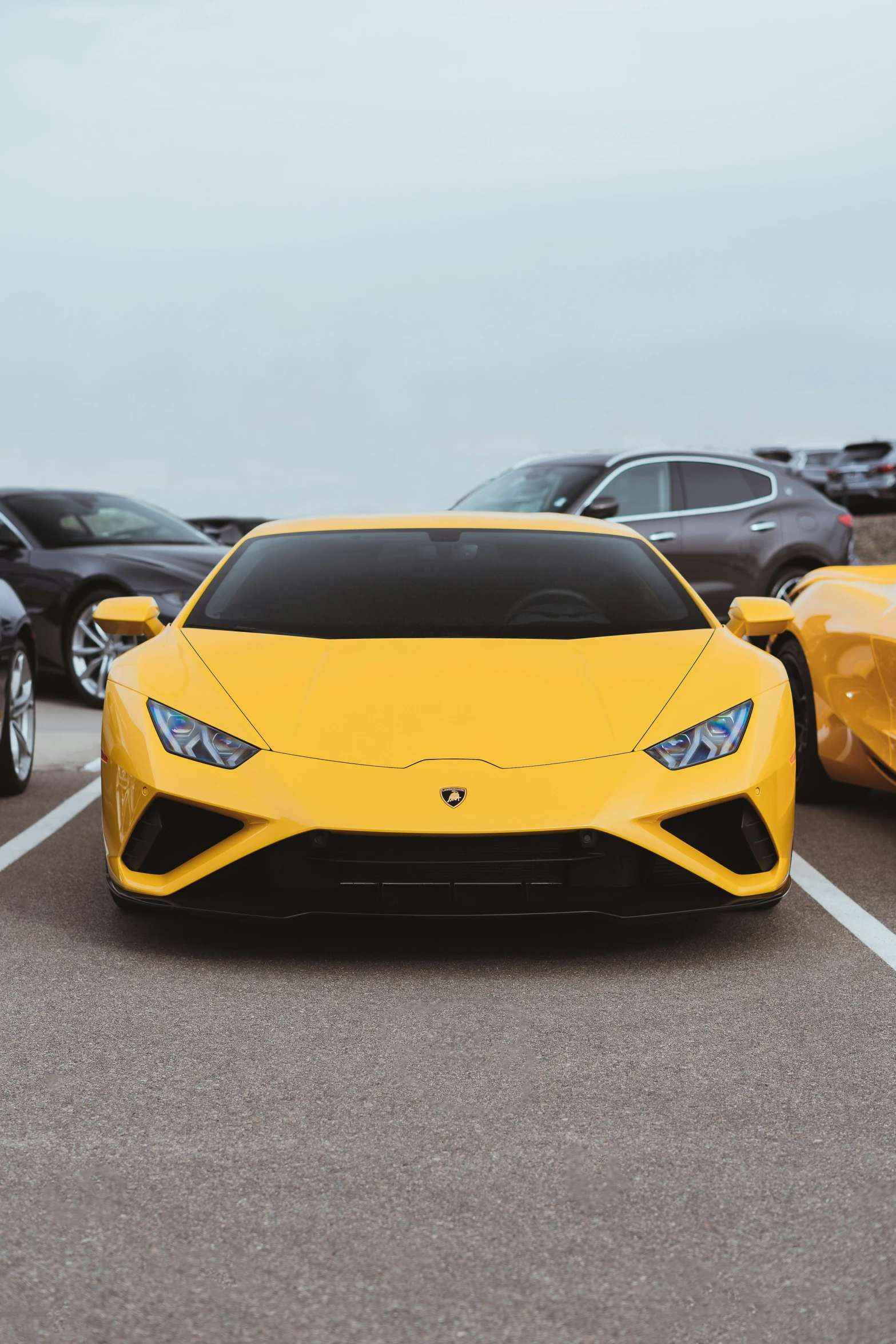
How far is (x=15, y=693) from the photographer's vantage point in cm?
730

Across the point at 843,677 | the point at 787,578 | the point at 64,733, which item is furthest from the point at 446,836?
the point at 787,578

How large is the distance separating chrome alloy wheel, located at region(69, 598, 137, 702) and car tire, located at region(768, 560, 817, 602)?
5522mm

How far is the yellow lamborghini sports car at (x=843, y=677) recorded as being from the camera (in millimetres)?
6102

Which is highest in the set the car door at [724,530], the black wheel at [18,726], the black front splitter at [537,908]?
the black front splitter at [537,908]

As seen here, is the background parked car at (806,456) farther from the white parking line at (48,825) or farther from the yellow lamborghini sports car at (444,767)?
the yellow lamborghini sports car at (444,767)

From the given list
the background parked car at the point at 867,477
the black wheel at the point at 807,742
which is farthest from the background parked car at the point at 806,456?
the black wheel at the point at 807,742

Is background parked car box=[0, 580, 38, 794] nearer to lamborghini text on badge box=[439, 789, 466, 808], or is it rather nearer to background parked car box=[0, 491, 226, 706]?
background parked car box=[0, 491, 226, 706]

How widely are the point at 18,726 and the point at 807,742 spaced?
3.54m

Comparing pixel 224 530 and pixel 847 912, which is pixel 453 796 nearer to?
pixel 847 912

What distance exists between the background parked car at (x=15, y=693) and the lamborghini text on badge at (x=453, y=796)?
3.37 meters

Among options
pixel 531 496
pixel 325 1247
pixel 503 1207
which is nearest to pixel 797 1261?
pixel 503 1207

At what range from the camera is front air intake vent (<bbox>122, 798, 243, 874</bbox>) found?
4.35m

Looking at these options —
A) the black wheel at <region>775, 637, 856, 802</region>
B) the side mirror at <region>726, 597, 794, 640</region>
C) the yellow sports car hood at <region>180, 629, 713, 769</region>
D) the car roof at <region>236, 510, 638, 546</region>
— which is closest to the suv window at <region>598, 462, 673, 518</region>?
the black wheel at <region>775, 637, 856, 802</region>

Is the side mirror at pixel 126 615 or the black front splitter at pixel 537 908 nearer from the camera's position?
the black front splitter at pixel 537 908
